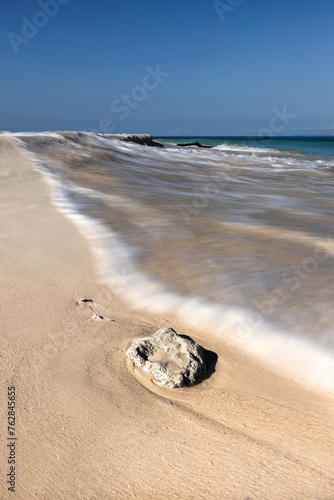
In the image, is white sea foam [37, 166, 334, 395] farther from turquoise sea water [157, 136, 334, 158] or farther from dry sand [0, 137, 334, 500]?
turquoise sea water [157, 136, 334, 158]

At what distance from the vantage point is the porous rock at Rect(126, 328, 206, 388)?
180cm

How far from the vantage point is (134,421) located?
155 centimetres

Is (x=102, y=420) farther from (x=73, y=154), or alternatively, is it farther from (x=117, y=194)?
(x=73, y=154)

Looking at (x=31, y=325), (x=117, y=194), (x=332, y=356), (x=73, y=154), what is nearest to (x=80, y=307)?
(x=31, y=325)

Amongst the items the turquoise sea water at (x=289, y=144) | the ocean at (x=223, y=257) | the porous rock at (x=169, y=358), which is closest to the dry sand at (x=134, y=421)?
the porous rock at (x=169, y=358)

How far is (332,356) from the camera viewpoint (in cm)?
190

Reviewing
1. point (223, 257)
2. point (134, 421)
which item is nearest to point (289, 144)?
point (223, 257)

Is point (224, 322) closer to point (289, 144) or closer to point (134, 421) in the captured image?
point (134, 421)

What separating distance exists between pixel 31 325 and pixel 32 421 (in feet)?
2.40

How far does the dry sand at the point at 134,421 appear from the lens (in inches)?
50.2

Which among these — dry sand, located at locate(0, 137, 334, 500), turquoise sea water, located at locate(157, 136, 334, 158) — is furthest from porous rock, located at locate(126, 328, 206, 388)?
turquoise sea water, located at locate(157, 136, 334, 158)

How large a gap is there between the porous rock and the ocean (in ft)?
1.01

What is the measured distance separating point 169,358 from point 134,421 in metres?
0.39
